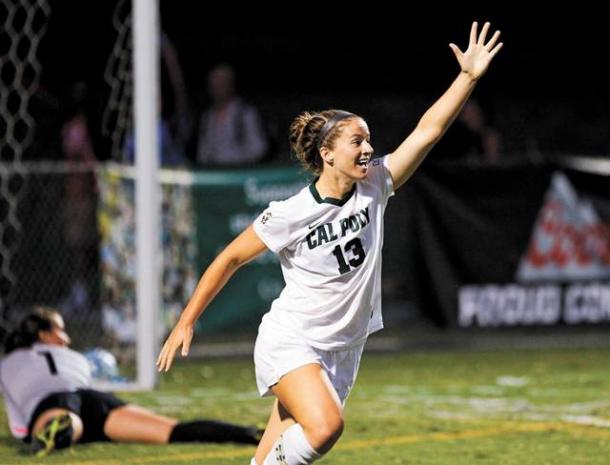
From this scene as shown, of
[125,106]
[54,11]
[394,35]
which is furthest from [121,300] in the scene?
[394,35]

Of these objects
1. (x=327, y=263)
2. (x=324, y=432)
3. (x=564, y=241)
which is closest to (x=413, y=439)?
(x=327, y=263)

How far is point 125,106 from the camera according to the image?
524 inches

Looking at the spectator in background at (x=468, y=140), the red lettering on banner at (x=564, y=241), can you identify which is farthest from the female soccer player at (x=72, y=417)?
the spectator in background at (x=468, y=140)

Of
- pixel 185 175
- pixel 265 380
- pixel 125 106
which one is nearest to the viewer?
pixel 265 380

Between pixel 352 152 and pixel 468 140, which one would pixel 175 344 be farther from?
pixel 468 140

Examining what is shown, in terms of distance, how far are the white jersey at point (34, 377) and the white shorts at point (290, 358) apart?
8.22 feet

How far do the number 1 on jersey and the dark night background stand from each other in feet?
45.3

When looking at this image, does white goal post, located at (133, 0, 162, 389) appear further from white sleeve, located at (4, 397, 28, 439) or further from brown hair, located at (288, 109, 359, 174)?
brown hair, located at (288, 109, 359, 174)

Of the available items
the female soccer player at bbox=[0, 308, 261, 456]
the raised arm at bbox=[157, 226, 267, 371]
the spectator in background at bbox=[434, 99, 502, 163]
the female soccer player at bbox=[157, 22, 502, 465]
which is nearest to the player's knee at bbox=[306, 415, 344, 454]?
the female soccer player at bbox=[157, 22, 502, 465]

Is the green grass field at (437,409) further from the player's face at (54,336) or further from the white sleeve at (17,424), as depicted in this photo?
the player's face at (54,336)

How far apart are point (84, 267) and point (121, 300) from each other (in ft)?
7.43

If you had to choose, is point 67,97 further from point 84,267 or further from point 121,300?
point 121,300

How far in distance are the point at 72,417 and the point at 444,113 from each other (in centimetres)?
317

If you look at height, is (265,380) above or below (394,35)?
below
